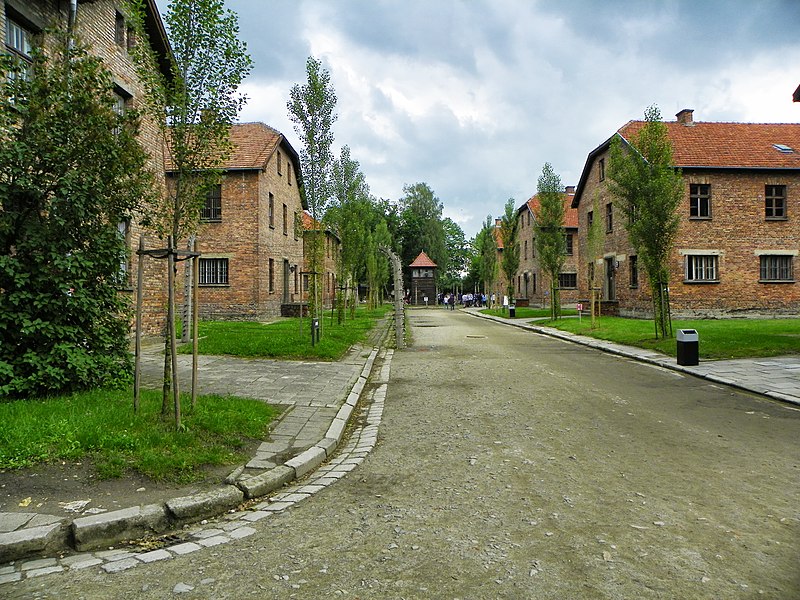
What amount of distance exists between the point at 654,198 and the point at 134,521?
15.9 metres

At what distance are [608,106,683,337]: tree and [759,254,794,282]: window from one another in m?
14.3

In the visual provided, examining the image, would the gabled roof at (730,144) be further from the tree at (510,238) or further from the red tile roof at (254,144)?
the red tile roof at (254,144)

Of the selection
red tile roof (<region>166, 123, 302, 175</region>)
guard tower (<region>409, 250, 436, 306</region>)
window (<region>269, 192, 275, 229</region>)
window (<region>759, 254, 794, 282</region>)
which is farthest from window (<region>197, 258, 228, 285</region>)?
guard tower (<region>409, 250, 436, 306</region>)

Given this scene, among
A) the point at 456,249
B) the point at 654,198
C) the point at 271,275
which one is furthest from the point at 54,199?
the point at 456,249

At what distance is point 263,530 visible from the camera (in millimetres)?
4270

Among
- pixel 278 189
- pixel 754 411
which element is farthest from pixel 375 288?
pixel 754 411

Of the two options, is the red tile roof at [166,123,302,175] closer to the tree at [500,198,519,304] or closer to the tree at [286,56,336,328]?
the tree at [286,56,336,328]

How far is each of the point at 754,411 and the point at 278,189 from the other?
26.7m

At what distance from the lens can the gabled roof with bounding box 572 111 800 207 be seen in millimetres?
28672

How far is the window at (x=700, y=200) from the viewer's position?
2861cm

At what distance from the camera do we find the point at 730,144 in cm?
3036

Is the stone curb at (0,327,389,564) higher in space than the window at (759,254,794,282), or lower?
lower

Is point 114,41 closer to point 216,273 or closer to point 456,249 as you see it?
point 216,273

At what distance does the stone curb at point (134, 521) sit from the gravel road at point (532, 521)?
1.52 feet
